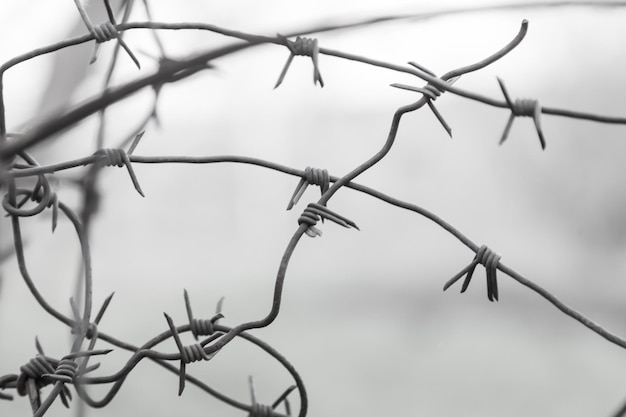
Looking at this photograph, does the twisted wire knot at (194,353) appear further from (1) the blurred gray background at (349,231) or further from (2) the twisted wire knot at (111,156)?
(1) the blurred gray background at (349,231)

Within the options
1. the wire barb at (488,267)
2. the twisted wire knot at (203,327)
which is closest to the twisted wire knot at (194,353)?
the twisted wire knot at (203,327)

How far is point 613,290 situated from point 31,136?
1.72ft

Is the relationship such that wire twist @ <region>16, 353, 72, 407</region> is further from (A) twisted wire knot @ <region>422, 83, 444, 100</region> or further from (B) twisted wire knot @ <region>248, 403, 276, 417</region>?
(A) twisted wire knot @ <region>422, 83, 444, 100</region>

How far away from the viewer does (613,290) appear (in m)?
0.71

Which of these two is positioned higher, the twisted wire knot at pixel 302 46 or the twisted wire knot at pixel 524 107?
the twisted wire knot at pixel 302 46

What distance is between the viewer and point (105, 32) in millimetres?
483

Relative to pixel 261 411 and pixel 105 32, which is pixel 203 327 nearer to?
pixel 261 411

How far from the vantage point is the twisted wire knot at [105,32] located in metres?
0.48

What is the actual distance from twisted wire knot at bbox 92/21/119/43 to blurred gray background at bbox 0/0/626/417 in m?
0.17

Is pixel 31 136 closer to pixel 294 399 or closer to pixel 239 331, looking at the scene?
pixel 239 331

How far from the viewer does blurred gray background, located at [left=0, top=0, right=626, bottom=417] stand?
0.66m

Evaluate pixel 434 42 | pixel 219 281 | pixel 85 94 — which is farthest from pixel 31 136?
pixel 434 42

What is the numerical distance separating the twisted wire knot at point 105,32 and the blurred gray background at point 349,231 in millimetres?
171

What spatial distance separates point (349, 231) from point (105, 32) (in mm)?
322
